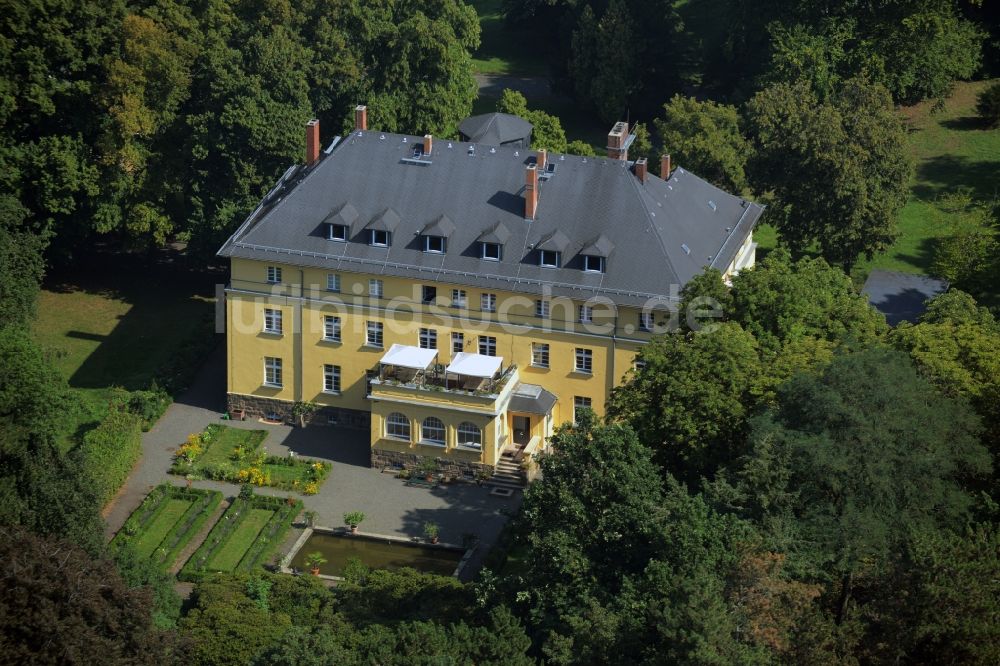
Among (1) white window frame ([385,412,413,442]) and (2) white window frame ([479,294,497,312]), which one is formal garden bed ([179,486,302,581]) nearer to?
(1) white window frame ([385,412,413,442])

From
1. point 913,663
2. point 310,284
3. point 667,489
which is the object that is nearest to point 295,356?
point 310,284

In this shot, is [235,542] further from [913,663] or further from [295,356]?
[913,663]

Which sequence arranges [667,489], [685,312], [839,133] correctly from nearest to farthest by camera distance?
1. [667,489]
2. [685,312]
3. [839,133]

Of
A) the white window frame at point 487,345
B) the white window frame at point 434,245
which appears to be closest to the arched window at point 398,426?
the white window frame at point 487,345

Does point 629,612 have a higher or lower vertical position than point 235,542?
higher

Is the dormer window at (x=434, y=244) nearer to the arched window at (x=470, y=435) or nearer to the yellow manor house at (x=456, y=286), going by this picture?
the yellow manor house at (x=456, y=286)

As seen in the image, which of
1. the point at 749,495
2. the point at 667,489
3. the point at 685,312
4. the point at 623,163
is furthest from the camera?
the point at 623,163
